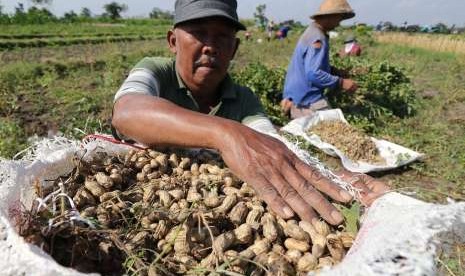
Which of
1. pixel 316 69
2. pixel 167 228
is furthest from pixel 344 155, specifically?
pixel 167 228

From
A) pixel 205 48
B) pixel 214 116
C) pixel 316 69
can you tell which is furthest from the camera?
pixel 316 69

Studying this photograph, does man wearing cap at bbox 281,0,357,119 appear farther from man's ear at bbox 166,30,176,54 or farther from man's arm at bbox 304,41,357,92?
man's ear at bbox 166,30,176,54

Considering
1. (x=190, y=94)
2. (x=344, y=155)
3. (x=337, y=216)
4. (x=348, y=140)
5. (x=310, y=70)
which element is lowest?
(x=344, y=155)

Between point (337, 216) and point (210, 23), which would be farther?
point (210, 23)

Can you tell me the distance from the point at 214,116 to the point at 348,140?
4066 millimetres

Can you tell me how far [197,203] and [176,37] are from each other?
1.14 m

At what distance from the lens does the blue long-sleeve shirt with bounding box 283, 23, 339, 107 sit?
5.42 meters

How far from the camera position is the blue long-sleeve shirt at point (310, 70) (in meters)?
5.42

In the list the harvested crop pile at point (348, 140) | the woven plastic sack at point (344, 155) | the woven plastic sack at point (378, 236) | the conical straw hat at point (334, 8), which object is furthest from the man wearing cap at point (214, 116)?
the conical straw hat at point (334, 8)

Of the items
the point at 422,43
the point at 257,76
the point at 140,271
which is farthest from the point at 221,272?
the point at 422,43

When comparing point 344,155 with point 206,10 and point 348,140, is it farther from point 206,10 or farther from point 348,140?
point 206,10

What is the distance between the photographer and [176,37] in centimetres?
226

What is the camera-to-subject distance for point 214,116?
1604 mm

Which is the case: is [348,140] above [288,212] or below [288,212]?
below
